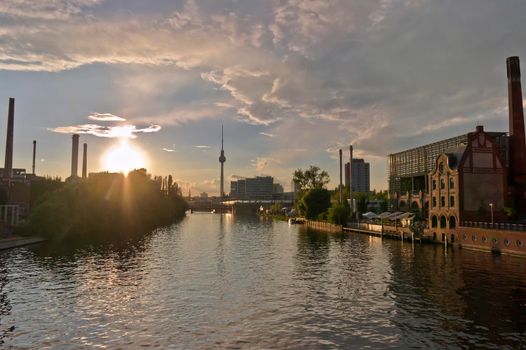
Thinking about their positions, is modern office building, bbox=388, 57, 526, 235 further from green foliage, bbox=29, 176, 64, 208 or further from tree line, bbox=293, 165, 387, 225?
green foliage, bbox=29, 176, 64, 208

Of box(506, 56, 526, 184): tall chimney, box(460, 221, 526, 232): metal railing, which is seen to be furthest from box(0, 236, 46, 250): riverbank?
box(506, 56, 526, 184): tall chimney

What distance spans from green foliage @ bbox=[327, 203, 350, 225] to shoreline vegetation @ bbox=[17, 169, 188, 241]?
61.7 meters

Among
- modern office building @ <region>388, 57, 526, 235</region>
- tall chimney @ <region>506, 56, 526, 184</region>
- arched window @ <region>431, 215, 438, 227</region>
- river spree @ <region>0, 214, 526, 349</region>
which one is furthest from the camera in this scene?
tall chimney @ <region>506, 56, 526, 184</region>

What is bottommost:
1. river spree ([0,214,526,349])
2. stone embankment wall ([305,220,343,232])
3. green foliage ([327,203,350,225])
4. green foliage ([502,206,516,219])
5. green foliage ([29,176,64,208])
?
river spree ([0,214,526,349])

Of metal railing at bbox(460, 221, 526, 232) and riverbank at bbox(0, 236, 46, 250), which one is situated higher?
metal railing at bbox(460, 221, 526, 232)

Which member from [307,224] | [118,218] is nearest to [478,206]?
[307,224]

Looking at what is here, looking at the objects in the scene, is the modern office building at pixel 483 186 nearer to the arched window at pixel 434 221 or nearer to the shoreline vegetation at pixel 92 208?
the arched window at pixel 434 221

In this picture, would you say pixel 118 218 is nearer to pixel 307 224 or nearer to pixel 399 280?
pixel 307 224

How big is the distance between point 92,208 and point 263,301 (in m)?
91.1

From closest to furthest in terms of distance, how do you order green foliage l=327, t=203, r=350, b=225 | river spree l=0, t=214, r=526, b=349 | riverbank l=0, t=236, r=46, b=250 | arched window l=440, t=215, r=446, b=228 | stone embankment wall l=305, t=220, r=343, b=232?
1. river spree l=0, t=214, r=526, b=349
2. riverbank l=0, t=236, r=46, b=250
3. arched window l=440, t=215, r=446, b=228
4. stone embankment wall l=305, t=220, r=343, b=232
5. green foliage l=327, t=203, r=350, b=225

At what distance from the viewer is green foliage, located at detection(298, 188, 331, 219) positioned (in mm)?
160000

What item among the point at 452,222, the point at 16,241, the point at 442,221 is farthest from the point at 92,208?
the point at 452,222

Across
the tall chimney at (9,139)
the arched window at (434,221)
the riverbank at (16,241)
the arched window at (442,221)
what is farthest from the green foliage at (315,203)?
the tall chimney at (9,139)

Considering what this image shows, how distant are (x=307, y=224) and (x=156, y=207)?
72191 millimetres
